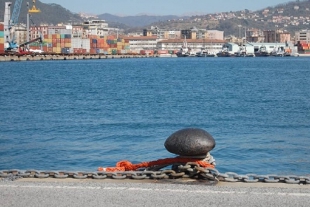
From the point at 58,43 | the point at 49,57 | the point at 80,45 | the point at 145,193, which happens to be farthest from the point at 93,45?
the point at 145,193

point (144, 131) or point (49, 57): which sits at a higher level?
point (49, 57)

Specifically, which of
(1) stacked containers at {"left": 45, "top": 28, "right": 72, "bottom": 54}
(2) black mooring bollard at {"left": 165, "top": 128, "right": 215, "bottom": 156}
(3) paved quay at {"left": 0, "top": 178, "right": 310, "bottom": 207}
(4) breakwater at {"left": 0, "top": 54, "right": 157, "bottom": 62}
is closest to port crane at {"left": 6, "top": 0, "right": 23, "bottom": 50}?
(4) breakwater at {"left": 0, "top": 54, "right": 157, "bottom": 62}

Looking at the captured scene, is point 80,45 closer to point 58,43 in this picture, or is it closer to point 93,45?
point 93,45

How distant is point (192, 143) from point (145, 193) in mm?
753

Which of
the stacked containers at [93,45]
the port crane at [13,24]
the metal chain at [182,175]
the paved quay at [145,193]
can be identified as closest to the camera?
the paved quay at [145,193]

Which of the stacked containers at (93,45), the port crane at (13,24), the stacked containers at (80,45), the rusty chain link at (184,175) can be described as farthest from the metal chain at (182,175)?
the stacked containers at (93,45)

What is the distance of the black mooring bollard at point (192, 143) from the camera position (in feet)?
19.7

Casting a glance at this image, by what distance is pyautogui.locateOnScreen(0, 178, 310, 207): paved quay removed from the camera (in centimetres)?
519

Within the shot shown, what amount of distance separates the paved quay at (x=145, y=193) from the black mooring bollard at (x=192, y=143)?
0.98 ft

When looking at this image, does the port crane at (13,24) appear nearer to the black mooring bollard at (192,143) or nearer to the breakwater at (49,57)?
the breakwater at (49,57)

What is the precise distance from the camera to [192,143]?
6.00 metres

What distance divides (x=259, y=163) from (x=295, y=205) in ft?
25.6

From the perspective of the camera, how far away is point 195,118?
22.6 m

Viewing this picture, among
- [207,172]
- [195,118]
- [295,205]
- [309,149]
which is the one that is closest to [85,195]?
[207,172]
